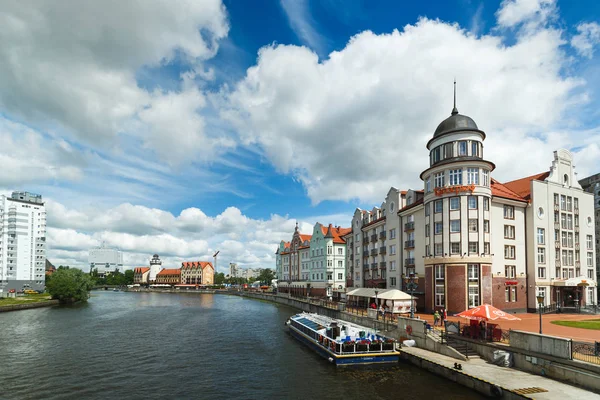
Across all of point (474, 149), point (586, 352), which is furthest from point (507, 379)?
point (474, 149)

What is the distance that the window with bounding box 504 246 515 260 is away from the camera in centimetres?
4741

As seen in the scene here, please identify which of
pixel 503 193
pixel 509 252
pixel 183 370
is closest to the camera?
pixel 183 370

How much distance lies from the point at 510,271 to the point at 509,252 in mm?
2338

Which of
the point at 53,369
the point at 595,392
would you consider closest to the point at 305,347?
the point at 53,369

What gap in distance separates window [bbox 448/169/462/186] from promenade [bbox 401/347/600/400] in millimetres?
21730

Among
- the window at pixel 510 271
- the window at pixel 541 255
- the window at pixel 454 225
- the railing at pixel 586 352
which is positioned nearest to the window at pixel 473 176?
the window at pixel 454 225

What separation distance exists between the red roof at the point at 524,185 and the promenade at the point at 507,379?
103 feet

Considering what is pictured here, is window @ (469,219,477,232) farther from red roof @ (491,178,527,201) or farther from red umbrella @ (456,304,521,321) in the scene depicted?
red umbrella @ (456,304,521,321)

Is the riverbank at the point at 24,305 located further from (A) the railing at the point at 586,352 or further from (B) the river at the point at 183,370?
(A) the railing at the point at 586,352

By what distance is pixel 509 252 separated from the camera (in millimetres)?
47781

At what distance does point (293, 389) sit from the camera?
81.7 ft

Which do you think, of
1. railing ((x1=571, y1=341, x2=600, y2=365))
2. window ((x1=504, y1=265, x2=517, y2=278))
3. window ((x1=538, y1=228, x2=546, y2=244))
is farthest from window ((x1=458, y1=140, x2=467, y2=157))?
railing ((x1=571, y1=341, x2=600, y2=365))

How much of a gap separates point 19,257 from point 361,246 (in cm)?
11868

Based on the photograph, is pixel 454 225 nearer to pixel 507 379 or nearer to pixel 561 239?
pixel 561 239
